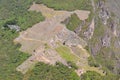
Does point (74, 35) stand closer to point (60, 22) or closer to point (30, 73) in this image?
point (60, 22)

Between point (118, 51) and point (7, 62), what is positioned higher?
point (7, 62)

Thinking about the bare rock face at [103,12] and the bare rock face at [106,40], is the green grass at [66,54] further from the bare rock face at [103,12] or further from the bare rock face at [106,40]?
the bare rock face at [103,12]

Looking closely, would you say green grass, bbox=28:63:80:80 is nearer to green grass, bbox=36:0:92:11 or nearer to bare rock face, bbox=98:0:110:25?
green grass, bbox=36:0:92:11

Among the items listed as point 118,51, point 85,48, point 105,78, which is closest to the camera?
point 105,78

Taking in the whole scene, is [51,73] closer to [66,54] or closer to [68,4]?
[66,54]

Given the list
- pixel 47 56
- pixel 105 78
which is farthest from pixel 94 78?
pixel 47 56

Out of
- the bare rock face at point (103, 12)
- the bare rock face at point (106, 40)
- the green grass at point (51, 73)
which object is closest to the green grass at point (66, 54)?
the green grass at point (51, 73)

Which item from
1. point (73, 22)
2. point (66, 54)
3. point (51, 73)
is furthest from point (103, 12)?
point (51, 73)

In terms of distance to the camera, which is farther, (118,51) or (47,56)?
(118,51)
